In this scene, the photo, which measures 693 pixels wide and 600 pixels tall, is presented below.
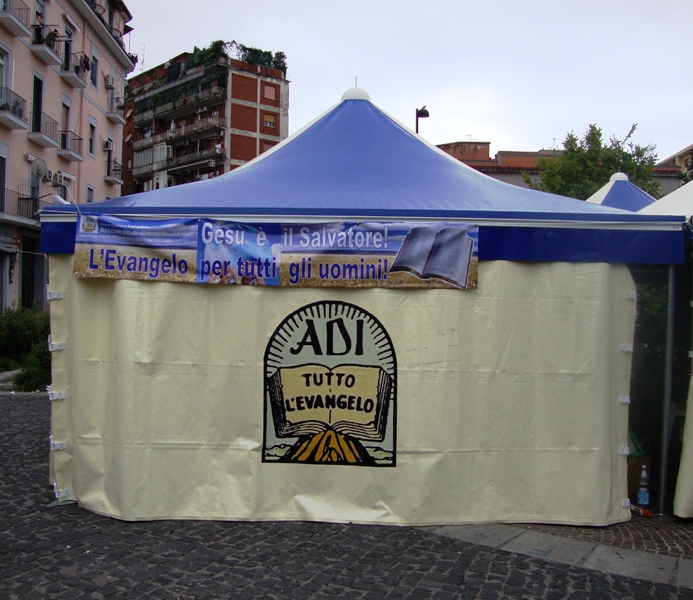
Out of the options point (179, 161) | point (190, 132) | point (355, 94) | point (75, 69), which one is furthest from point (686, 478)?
point (179, 161)

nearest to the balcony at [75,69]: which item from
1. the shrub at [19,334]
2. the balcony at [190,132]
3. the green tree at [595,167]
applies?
the shrub at [19,334]

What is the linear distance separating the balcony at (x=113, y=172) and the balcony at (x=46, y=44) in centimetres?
730

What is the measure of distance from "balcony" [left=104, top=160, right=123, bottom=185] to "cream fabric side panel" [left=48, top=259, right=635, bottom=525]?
2902 centimetres

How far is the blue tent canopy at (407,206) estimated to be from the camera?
5.14 metres

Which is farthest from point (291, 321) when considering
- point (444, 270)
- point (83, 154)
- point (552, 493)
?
point (83, 154)

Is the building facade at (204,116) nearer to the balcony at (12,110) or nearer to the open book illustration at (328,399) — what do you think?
the balcony at (12,110)

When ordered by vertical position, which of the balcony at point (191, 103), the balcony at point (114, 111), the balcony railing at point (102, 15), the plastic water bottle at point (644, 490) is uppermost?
the balcony at point (191, 103)

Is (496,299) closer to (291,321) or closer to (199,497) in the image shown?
(291,321)

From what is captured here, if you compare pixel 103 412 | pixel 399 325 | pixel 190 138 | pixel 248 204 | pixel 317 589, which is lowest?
pixel 317 589

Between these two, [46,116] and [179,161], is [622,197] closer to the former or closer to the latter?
[46,116]

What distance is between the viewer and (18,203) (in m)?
22.7

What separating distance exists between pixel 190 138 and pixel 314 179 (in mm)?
54275

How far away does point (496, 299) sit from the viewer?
17.0 feet

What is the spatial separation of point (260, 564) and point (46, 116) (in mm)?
24533
